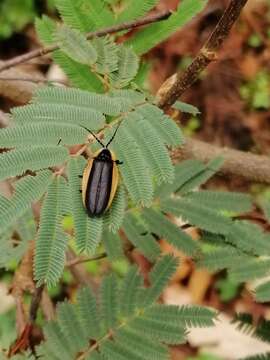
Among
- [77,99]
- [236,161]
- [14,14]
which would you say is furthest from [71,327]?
[14,14]

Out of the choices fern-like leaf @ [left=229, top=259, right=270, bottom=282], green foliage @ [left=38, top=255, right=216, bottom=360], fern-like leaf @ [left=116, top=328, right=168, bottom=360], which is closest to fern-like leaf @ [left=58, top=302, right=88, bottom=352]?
green foliage @ [left=38, top=255, right=216, bottom=360]

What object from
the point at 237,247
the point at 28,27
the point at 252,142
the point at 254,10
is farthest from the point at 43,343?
the point at 254,10

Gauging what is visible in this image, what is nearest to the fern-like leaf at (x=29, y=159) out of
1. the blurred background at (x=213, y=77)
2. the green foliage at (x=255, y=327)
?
the green foliage at (x=255, y=327)

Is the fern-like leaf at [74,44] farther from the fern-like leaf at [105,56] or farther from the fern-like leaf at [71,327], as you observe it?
the fern-like leaf at [71,327]

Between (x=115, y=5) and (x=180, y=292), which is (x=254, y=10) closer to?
(x=180, y=292)

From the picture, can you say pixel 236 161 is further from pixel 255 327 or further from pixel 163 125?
pixel 163 125

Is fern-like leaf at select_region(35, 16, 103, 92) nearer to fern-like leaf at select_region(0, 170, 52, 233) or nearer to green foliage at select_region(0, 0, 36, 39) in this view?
fern-like leaf at select_region(0, 170, 52, 233)
